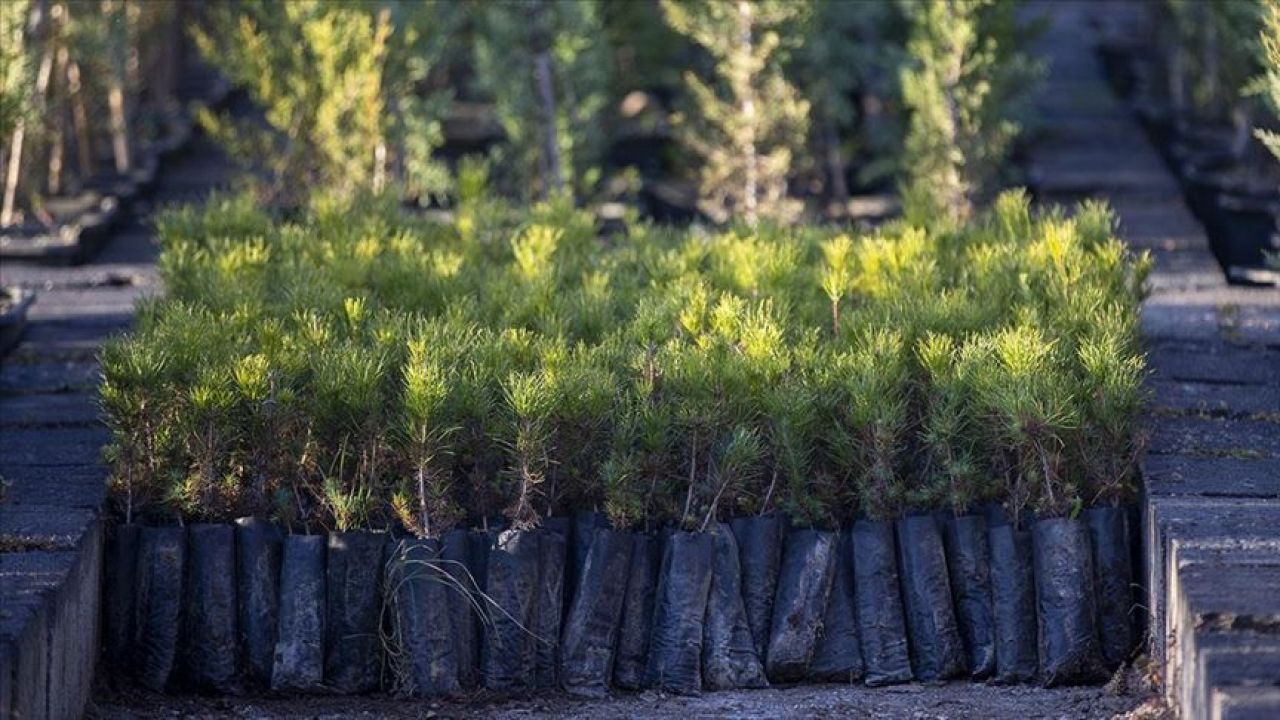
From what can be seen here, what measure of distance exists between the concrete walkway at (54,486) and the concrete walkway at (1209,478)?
2591 mm

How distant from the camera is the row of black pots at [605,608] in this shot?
5.20m

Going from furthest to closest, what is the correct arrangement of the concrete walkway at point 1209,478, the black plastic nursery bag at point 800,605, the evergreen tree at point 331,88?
the evergreen tree at point 331,88
the black plastic nursery bag at point 800,605
the concrete walkway at point 1209,478

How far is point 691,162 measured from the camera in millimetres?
11477

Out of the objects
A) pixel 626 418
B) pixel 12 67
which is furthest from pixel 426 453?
pixel 12 67

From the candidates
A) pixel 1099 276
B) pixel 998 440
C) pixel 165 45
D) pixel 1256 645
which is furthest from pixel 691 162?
pixel 1256 645

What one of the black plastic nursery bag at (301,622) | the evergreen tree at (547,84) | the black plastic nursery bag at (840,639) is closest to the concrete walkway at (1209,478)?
the black plastic nursery bag at (840,639)

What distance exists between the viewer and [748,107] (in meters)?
10.0

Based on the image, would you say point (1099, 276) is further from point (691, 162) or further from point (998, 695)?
point (691, 162)

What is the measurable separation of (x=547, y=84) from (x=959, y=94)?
6.90ft

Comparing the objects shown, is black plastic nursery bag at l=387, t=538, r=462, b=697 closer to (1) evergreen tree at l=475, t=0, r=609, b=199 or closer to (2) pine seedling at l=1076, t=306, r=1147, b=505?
(2) pine seedling at l=1076, t=306, r=1147, b=505

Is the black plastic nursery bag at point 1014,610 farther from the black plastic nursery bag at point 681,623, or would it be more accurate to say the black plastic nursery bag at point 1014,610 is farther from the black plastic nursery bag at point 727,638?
the black plastic nursery bag at point 681,623

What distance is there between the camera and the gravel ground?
500cm

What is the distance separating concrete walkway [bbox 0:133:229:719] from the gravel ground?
0.30 m

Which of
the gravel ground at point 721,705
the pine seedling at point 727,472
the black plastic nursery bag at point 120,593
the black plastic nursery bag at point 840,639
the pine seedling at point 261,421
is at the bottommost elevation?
the gravel ground at point 721,705
